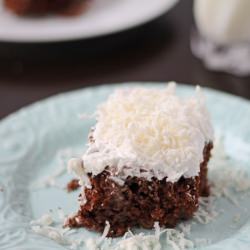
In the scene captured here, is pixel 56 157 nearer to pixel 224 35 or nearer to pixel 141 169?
pixel 141 169

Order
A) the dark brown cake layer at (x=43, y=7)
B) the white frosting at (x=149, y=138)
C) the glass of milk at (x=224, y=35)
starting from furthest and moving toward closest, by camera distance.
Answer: the dark brown cake layer at (x=43, y=7) → the glass of milk at (x=224, y=35) → the white frosting at (x=149, y=138)

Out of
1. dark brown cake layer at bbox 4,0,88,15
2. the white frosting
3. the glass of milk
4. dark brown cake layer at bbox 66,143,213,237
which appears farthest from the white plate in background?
dark brown cake layer at bbox 66,143,213,237

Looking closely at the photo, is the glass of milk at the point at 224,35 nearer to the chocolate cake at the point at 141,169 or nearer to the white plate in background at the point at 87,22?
the white plate in background at the point at 87,22

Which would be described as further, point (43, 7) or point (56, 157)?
point (43, 7)

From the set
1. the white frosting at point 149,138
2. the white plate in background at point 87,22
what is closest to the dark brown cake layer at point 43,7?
the white plate in background at point 87,22

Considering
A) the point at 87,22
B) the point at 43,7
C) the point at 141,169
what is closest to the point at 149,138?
the point at 141,169

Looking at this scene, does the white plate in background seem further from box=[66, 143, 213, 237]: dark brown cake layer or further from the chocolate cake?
box=[66, 143, 213, 237]: dark brown cake layer
